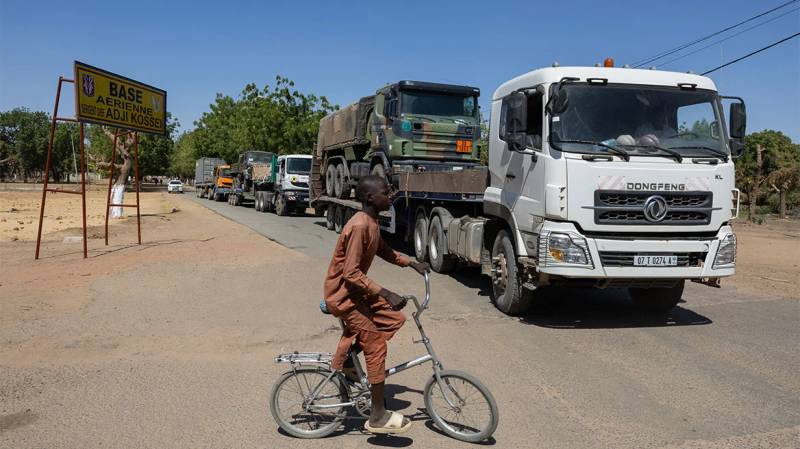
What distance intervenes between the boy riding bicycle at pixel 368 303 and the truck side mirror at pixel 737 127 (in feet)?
15.7

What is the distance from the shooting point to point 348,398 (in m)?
3.72

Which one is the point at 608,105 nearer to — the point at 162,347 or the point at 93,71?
the point at 162,347

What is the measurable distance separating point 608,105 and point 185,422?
5.12 m

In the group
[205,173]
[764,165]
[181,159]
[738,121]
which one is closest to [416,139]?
[738,121]

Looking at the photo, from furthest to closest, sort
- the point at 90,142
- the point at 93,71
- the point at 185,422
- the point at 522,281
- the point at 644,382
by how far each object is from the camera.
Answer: the point at 90,142 → the point at 93,71 → the point at 522,281 → the point at 644,382 → the point at 185,422

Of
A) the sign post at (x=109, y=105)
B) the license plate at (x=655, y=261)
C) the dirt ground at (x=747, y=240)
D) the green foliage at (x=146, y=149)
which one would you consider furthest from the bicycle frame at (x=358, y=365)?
the green foliage at (x=146, y=149)

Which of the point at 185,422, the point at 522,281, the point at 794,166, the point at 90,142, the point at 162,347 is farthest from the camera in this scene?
the point at 90,142

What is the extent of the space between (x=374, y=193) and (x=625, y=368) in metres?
3.07

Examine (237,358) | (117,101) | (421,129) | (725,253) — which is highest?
(117,101)

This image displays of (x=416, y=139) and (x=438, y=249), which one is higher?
(x=416, y=139)

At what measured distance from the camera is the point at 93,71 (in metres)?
11.8

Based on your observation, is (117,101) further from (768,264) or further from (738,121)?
(768,264)

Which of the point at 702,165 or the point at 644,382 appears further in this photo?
the point at 702,165

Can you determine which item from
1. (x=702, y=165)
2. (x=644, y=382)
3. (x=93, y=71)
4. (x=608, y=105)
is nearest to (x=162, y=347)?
(x=644, y=382)
